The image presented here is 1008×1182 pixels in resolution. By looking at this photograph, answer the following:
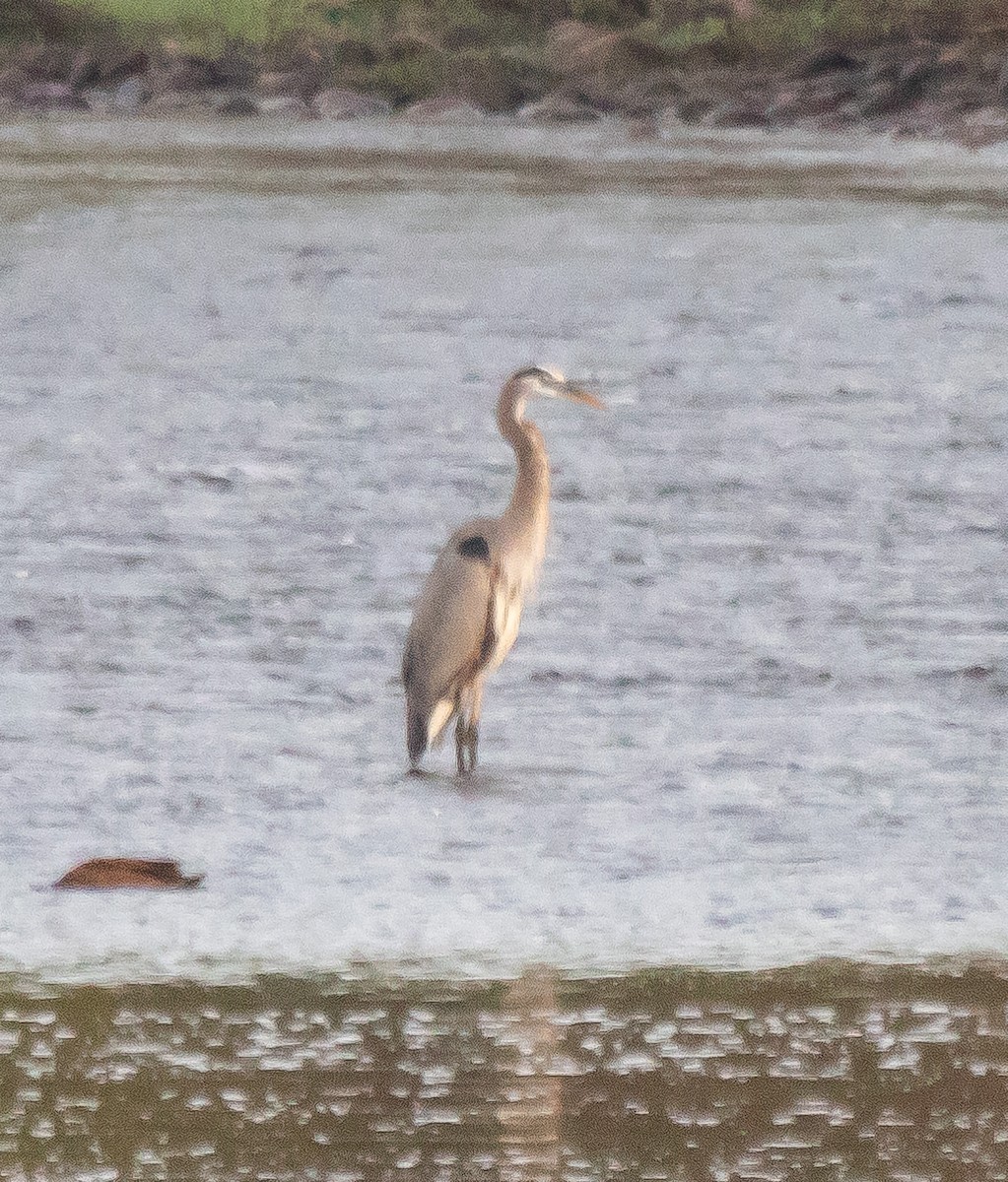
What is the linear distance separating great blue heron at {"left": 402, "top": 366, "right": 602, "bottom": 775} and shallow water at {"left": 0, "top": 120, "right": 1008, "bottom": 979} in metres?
0.17

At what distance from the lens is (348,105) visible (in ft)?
73.6

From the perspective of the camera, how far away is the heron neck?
21.7 feet

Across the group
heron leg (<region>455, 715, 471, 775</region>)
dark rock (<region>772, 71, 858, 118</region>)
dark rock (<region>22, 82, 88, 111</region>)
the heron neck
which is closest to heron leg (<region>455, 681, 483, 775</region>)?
heron leg (<region>455, 715, 471, 775</region>)

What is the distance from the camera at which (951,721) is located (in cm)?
643

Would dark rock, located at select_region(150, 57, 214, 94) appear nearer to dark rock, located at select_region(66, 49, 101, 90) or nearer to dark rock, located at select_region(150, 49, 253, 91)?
dark rock, located at select_region(150, 49, 253, 91)

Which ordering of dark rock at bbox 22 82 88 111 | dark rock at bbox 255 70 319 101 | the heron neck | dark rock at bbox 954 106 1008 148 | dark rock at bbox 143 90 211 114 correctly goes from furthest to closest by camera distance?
dark rock at bbox 255 70 319 101 → dark rock at bbox 22 82 88 111 → dark rock at bbox 143 90 211 114 → dark rock at bbox 954 106 1008 148 → the heron neck

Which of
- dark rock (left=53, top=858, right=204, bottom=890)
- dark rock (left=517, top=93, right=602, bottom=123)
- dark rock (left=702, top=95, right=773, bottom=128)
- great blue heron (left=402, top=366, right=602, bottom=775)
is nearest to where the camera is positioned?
dark rock (left=53, top=858, right=204, bottom=890)

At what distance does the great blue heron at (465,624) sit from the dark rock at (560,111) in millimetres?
15444

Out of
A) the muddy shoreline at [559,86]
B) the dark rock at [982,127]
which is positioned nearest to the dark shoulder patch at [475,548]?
the dark rock at [982,127]

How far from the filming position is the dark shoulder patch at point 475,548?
6.31 meters

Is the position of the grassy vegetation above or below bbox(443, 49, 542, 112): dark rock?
above

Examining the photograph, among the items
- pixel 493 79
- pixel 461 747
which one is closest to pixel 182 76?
pixel 493 79

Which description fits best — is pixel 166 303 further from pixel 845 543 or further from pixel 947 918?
pixel 947 918

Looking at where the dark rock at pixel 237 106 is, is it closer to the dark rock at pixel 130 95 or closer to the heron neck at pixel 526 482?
the dark rock at pixel 130 95
